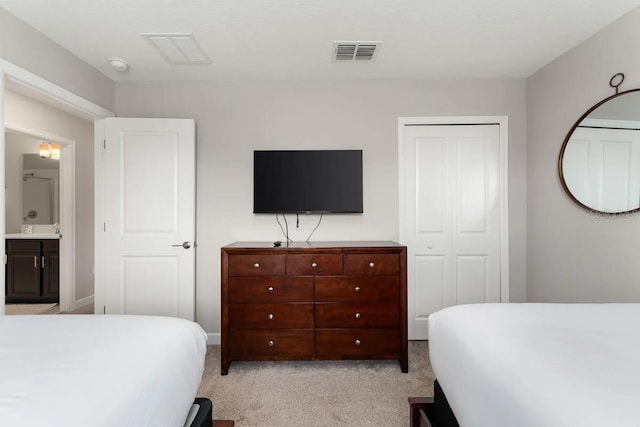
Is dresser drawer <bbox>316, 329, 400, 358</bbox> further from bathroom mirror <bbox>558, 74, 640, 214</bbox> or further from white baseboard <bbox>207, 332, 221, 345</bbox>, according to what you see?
bathroom mirror <bbox>558, 74, 640, 214</bbox>

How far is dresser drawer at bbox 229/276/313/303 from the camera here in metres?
2.70

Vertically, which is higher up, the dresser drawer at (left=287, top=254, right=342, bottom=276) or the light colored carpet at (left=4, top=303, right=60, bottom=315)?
the dresser drawer at (left=287, top=254, right=342, bottom=276)

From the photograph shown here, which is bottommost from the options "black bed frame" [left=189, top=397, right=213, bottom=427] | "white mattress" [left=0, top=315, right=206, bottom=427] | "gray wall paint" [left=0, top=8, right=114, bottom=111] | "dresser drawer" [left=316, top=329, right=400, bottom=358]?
"dresser drawer" [left=316, top=329, right=400, bottom=358]

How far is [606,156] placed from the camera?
2.37m

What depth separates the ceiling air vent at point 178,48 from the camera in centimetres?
246

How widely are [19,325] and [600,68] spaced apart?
12.0ft

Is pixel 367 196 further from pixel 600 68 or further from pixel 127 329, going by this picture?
pixel 127 329

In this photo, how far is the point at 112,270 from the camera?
309 cm

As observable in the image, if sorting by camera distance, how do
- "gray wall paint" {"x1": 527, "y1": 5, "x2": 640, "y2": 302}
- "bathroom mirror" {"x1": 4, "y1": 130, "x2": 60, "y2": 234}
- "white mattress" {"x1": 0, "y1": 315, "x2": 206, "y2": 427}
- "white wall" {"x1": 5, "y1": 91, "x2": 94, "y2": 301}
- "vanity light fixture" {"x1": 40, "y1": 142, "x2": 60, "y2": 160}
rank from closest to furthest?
"white mattress" {"x1": 0, "y1": 315, "x2": 206, "y2": 427}
"gray wall paint" {"x1": 527, "y1": 5, "x2": 640, "y2": 302}
"white wall" {"x1": 5, "y1": 91, "x2": 94, "y2": 301}
"vanity light fixture" {"x1": 40, "y1": 142, "x2": 60, "y2": 160}
"bathroom mirror" {"x1": 4, "y1": 130, "x2": 60, "y2": 234}

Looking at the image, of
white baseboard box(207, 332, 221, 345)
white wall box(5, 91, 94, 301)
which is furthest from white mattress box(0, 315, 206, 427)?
white wall box(5, 91, 94, 301)

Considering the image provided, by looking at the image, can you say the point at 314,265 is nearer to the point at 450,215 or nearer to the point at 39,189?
the point at 450,215

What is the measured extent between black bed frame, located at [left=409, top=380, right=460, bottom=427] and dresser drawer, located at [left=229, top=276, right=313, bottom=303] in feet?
3.83

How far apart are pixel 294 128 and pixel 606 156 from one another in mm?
2428

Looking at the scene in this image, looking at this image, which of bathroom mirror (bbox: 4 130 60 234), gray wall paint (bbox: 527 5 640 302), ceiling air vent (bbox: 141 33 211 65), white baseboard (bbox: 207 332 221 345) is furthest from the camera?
bathroom mirror (bbox: 4 130 60 234)
